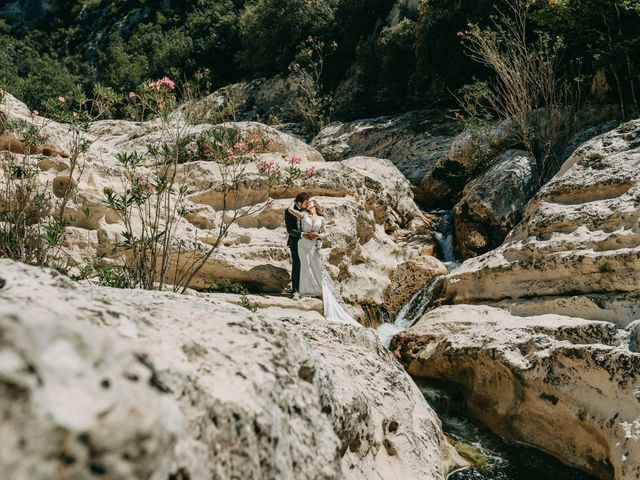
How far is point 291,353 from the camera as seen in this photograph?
2510mm

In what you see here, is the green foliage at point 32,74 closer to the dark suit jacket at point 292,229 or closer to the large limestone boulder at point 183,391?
the dark suit jacket at point 292,229

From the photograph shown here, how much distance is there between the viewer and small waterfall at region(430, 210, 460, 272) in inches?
486

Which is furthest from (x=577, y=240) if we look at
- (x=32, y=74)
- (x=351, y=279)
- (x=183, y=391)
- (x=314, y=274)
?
(x=32, y=74)

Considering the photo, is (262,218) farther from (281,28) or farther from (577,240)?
(281,28)

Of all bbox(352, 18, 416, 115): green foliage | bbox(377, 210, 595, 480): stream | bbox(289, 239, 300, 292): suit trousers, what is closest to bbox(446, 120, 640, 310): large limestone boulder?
bbox(377, 210, 595, 480): stream

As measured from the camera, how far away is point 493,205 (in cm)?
1195

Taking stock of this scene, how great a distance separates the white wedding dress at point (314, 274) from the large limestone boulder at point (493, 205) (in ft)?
13.4

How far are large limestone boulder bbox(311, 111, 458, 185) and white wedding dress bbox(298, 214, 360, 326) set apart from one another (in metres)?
7.74

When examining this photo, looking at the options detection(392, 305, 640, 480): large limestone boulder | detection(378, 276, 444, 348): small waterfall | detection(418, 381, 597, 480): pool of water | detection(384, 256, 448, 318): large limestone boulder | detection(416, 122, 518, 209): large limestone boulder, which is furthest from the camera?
detection(416, 122, 518, 209): large limestone boulder

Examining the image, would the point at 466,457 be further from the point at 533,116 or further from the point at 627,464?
the point at 533,116

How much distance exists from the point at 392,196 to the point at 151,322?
34.6 ft

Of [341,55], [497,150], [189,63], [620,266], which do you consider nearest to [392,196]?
[497,150]

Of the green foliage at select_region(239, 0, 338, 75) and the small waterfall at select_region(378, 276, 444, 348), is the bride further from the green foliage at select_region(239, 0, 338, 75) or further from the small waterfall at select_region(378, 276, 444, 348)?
the green foliage at select_region(239, 0, 338, 75)

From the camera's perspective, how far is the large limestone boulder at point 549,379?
5.25 metres
